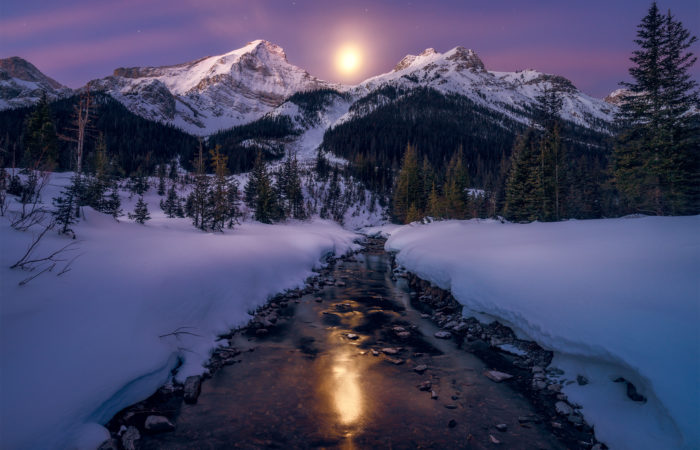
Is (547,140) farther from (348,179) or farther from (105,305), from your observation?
(348,179)

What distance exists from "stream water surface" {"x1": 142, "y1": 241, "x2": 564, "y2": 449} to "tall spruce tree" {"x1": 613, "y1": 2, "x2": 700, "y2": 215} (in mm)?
24044

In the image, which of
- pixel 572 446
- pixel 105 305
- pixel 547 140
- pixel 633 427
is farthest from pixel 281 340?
pixel 547 140

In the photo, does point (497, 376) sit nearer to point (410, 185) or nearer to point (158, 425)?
point (158, 425)

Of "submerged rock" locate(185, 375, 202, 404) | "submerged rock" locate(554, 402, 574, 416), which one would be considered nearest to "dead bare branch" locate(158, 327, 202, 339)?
"submerged rock" locate(185, 375, 202, 404)

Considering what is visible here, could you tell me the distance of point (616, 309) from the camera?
666 cm

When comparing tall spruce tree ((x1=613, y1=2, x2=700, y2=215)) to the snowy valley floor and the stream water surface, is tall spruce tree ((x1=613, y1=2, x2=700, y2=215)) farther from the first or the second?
the stream water surface

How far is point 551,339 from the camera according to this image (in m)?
7.44

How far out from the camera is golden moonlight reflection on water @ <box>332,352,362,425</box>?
643 cm

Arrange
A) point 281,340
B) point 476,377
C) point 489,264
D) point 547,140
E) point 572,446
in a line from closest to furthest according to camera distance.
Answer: point 572,446 → point 476,377 → point 281,340 → point 489,264 → point 547,140

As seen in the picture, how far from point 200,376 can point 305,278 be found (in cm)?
1116

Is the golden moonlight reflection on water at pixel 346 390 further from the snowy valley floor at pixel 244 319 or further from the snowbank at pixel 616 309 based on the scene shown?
the snowbank at pixel 616 309

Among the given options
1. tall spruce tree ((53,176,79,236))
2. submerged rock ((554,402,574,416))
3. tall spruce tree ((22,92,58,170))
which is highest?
tall spruce tree ((22,92,58,170))

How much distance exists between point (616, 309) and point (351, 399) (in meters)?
6.59

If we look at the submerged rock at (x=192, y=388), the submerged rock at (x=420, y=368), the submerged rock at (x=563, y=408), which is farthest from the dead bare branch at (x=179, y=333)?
the submerged rock at (x=563, y=408)
